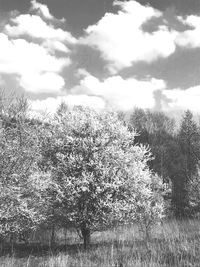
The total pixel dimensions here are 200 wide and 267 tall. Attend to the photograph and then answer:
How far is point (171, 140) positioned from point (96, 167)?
203 feet

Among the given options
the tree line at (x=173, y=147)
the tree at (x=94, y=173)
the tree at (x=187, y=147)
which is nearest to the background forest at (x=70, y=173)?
the tree at (x=94, y=173)

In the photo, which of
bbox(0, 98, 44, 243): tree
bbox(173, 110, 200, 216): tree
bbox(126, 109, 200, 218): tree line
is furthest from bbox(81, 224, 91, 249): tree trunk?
bbox(173, 110, 200, 216): tree

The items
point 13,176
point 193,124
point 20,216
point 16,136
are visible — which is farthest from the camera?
point 193,124

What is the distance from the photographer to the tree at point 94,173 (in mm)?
18531

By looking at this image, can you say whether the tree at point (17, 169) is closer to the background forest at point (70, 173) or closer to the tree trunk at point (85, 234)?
the background forest at point (70, 173)

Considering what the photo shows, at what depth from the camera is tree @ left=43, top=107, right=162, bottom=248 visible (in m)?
18.5

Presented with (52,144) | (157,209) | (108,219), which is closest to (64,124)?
(52,144)

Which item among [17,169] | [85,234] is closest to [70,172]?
[17,169]

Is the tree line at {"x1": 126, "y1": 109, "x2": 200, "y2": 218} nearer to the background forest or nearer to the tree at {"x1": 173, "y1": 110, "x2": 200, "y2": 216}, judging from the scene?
the tree at {"x1": 173, "y1": 110, "x2": 200, "y2": 216}

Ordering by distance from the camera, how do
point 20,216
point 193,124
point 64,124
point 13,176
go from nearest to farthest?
1. point 13,176
2. point 20,216
3. point 64,124
4. point 193,124

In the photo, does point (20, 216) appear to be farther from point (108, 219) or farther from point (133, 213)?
point (133, 213)

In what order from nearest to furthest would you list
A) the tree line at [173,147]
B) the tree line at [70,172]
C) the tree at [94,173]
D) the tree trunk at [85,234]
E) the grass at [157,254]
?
the grass at [157,254], the tree line at [70,172], the tree at [94,173], the tree trunk at [85,234], the tree line at [173,147]

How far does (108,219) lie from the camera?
1888 centimetres

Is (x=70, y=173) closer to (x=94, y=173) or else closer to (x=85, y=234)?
(x=94, y=173)
